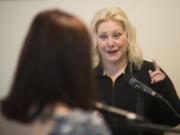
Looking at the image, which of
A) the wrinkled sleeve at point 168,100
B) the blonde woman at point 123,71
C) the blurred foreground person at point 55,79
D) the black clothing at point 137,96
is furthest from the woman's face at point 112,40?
the blurred foreground person at point 55,79

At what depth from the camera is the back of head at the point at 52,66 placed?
89 centimetres

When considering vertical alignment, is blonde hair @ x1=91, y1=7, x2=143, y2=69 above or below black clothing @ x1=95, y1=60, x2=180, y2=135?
above

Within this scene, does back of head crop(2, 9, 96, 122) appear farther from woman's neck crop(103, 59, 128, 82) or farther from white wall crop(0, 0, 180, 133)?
white wall crop(0, 0, 180, 133)

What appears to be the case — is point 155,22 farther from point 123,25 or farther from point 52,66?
point 52,66

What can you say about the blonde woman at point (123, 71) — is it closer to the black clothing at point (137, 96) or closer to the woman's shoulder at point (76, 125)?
the black clothing at point (137, 96)

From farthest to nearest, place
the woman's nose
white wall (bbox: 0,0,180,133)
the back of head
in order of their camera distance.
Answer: white wall (bbox: 0,0,180,133) < the woman's nose < the back of head

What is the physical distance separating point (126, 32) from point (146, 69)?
0.90 feet

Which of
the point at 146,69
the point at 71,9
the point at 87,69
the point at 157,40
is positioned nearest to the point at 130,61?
the point at 146,69

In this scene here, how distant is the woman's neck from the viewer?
72.4 inches

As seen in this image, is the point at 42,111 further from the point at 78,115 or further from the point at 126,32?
the point at 126,32

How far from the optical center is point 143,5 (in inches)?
80.7

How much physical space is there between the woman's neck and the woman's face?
Answer: 0.16 feet

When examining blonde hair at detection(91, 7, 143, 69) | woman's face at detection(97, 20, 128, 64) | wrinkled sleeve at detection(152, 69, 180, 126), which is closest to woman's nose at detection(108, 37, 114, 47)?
woman's face at detection(97, 20, 128, 64)

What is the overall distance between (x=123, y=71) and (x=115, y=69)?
0.19 feet
